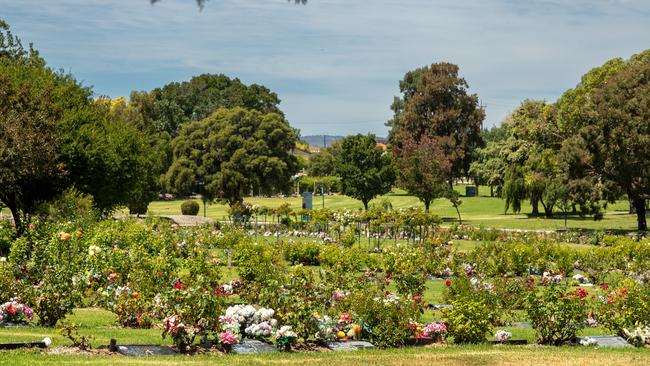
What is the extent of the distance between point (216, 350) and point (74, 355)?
1.70 meters

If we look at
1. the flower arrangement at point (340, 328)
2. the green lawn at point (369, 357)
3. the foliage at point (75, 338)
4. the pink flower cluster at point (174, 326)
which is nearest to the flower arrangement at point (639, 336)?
the green lawn at point (369, 357)

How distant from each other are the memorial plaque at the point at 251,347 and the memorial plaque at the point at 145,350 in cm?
79

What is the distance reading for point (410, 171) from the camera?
5109 cm

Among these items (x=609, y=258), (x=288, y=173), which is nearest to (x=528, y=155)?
(x=288, y=173)

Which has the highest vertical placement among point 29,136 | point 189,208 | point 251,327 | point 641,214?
point 29,136

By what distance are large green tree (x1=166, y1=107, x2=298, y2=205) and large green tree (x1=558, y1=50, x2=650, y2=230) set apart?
68.6 ft

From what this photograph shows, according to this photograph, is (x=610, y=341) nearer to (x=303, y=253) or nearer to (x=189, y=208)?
(x=303, y=253)

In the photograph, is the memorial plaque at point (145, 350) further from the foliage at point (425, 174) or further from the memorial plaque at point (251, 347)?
the foliage at point (425, 174)

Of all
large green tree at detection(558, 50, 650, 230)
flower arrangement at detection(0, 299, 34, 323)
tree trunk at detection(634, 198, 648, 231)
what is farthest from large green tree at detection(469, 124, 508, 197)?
flower arrangement at detection(0, 299, 34, 323)

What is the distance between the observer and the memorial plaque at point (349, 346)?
10998 mm

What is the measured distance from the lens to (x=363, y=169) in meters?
54.1

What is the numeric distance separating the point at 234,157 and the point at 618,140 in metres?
25.1

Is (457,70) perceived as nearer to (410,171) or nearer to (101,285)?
(410,171)

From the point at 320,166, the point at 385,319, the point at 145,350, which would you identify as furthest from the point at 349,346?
the point at 320,166
